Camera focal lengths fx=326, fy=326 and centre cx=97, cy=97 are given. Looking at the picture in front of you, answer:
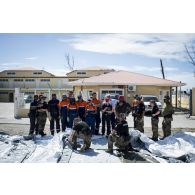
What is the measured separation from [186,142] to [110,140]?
1913mm

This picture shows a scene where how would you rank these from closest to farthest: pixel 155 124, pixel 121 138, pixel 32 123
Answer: pixel 121 138 → pixel 155 124 → pixel 32 123

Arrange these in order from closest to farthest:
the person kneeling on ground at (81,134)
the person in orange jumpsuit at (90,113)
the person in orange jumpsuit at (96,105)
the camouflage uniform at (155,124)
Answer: the person kneeling on ground at (81,134) < the camouflage uniform at (155,124) < the person in orange jumpsuit at (90,113) < the person in orange jumpsuit at (96,105)

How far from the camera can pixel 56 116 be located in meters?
10.1

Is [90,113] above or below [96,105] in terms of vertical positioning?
below

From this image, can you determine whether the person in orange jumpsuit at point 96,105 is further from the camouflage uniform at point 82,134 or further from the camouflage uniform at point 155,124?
the camouflage uniform at point 82,134

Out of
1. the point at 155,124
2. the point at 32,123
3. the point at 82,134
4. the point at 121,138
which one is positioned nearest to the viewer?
the point at 121,138

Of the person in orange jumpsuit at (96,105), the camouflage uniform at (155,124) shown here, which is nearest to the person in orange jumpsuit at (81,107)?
the person in orange jumpsuit at (96,105)

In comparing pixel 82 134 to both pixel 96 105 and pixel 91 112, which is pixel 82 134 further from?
pixel 96 105

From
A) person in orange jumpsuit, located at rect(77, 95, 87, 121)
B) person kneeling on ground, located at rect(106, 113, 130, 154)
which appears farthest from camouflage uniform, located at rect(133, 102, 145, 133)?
person kneeling on ground, located at rect(106, 113, 130, 154)

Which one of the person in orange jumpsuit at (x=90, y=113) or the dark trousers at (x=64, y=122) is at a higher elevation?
the person in orange jumpsuit at (x=90, y=113)

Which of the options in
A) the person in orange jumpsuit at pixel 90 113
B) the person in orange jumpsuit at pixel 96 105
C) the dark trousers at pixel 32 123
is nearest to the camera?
the person in orange jumpsuit at pixel 90 113

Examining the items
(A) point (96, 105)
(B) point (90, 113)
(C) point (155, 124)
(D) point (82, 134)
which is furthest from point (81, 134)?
(C) point (155, 124)
